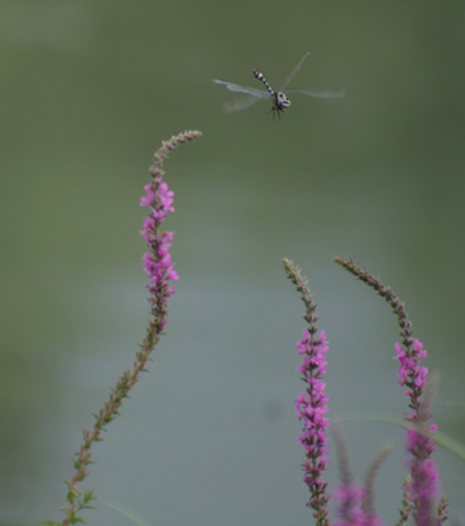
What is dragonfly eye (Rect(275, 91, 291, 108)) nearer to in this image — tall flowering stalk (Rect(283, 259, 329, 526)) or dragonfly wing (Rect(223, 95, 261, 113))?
dragonfly wing (Rect(223, 95, 261, 113))

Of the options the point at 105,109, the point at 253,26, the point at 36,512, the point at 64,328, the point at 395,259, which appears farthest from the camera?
the point at 253,26

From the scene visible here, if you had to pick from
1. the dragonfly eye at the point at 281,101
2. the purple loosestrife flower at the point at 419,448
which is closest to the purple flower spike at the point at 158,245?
the purple loosestrife flower at the point at 419,448

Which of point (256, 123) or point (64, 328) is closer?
point (64, 328)

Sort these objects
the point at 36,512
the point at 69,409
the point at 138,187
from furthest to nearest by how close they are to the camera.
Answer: the point at 138,187, the point at 69,409, the point at 36,512

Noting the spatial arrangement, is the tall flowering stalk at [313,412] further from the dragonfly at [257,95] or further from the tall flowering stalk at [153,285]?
the dragonfly at [257,95]

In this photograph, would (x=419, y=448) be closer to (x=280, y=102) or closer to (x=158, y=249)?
(x=158, y=249)

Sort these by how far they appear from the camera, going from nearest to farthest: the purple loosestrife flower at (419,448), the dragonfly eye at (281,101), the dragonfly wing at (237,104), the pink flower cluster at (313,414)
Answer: the purple loosestrife flower at (419,448)
the pink flower cluster at (313,414)
the dragonfly wing at (237,104)
the dragonfly eye at (281,101)

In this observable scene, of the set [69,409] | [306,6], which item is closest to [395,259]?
[69,409]

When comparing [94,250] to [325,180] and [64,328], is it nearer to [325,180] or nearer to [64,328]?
[64,328]
